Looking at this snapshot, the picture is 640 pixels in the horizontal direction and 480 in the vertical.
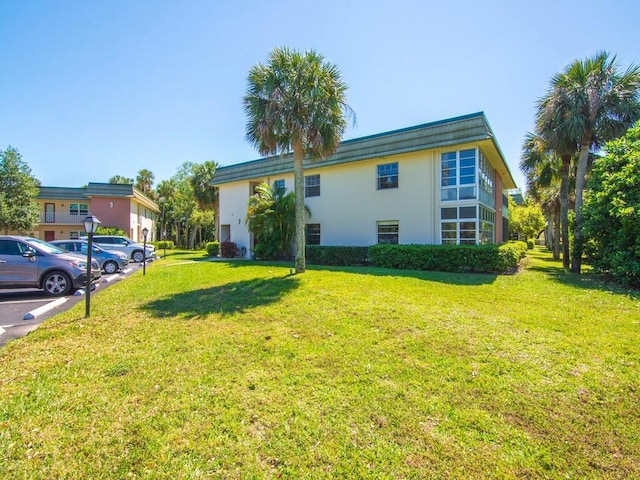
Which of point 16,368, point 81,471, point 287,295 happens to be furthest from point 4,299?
point 81,471

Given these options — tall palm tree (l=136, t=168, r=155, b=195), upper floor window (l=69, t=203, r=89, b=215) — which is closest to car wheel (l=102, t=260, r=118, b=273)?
upper floor window (l=69, t=203, r=89, b=215)

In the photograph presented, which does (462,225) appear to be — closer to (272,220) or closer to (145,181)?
(272,220)

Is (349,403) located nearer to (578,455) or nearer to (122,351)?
(578,455)

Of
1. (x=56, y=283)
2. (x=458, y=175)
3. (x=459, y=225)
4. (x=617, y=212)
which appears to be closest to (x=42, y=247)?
(x=56, y=283)

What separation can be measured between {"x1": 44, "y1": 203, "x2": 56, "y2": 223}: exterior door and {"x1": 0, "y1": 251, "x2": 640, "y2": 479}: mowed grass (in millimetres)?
34081

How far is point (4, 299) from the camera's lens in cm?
805

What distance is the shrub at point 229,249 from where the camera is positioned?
848 inches

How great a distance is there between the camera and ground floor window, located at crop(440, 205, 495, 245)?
44.3 feet

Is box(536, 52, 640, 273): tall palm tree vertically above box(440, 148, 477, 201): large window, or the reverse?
box(536, 52, 640, 273): tall palm tree

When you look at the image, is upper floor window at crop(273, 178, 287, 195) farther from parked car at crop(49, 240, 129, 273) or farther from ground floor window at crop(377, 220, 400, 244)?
parked car at crop(49, 240, 129, 273)

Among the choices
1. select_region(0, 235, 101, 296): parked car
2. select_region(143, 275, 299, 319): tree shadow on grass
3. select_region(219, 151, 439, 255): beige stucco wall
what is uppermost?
select_region(219, 151, 439, 255): beige stucco wall

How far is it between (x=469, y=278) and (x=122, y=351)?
967 centimetres

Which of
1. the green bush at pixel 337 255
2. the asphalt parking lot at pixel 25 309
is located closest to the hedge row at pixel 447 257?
the green bush at pixel 337 255

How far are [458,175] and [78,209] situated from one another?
36355 millimetres
